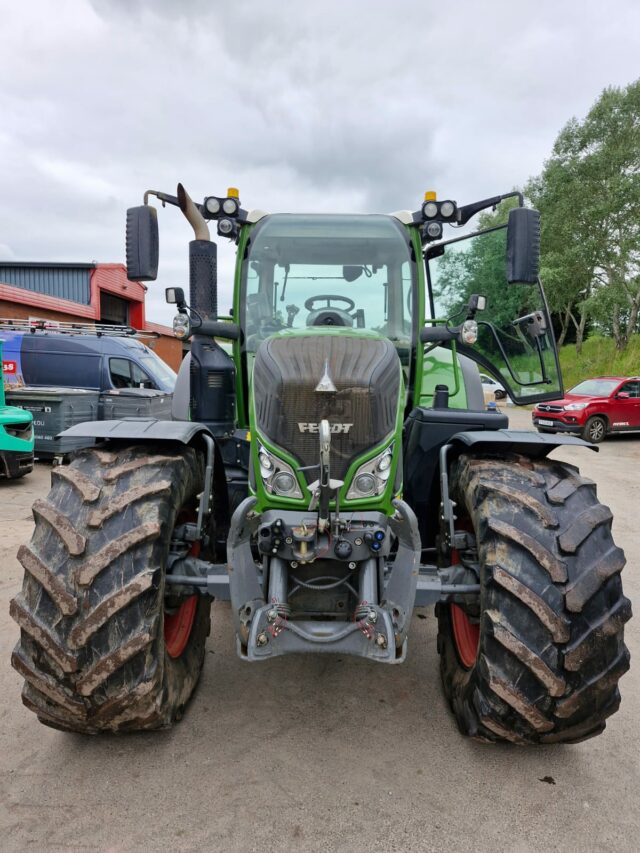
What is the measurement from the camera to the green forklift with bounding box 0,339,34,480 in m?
8.01

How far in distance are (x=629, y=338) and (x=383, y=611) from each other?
91.3 feet

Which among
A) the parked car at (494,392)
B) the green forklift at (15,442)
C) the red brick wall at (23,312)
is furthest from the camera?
the red brick wall at (23,312)

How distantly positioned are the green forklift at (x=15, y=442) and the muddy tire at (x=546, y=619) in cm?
746

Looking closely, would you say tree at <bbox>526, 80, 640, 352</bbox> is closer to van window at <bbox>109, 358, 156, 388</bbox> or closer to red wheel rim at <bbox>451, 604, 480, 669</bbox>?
van window at <bbox>109, 358, 156, 388</bbox>

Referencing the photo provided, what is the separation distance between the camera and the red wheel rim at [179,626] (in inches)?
110

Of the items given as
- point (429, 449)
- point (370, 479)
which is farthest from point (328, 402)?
point (429, 449)

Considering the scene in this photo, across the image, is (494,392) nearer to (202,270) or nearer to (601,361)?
(202,270)

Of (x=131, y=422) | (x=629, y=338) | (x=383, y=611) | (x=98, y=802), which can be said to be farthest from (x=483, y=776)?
(x=629, y=338)

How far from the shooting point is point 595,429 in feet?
48.8

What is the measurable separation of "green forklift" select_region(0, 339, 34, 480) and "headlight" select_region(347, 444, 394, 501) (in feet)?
23.2

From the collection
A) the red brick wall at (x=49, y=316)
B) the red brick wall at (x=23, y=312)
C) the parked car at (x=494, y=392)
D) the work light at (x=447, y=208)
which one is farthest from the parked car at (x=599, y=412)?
the red brick wall at (x=23, y=312)

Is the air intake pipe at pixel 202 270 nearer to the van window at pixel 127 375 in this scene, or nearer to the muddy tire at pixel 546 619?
the muddy tire at pixel 546 619

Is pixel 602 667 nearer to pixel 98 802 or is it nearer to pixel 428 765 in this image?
pixel 428 765

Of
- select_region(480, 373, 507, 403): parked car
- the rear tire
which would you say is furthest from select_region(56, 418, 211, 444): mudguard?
the rear tire
